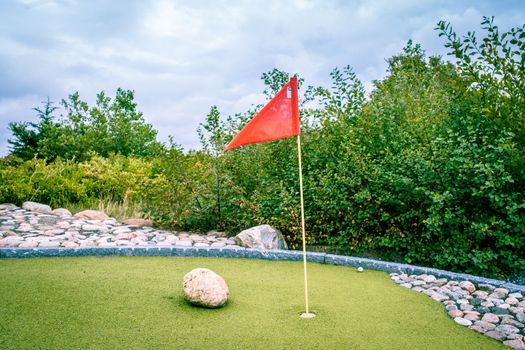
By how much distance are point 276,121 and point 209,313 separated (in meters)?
1.69

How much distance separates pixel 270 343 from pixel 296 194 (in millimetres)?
4237

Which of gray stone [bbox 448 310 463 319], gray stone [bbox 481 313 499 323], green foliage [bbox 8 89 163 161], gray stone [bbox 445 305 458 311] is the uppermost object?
green foliage [bbox 8 89 163 161]

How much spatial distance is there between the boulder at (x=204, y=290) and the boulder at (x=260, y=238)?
2554 millimetres

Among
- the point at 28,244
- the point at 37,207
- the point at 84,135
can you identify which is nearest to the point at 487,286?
the point at 28,244

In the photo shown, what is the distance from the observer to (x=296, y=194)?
7238mm

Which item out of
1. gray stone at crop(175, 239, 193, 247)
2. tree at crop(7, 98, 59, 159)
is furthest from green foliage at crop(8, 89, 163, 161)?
gray stone at crop(175, 239, 193, 247)

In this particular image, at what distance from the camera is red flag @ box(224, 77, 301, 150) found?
12.6ft

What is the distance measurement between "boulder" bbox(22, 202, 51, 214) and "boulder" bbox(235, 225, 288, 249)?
15.6 feet

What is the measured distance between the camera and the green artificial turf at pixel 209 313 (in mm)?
3133

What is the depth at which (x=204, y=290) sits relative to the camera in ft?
12.1

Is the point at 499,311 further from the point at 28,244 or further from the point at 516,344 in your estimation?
the point at 28,244

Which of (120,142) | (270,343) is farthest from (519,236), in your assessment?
(120,142)

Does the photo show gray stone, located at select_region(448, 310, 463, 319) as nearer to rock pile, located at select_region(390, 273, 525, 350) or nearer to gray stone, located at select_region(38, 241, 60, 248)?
rock pile, located at select_region(390, 273, 525, 350)

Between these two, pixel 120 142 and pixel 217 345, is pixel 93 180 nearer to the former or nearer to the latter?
pixel 120 142
